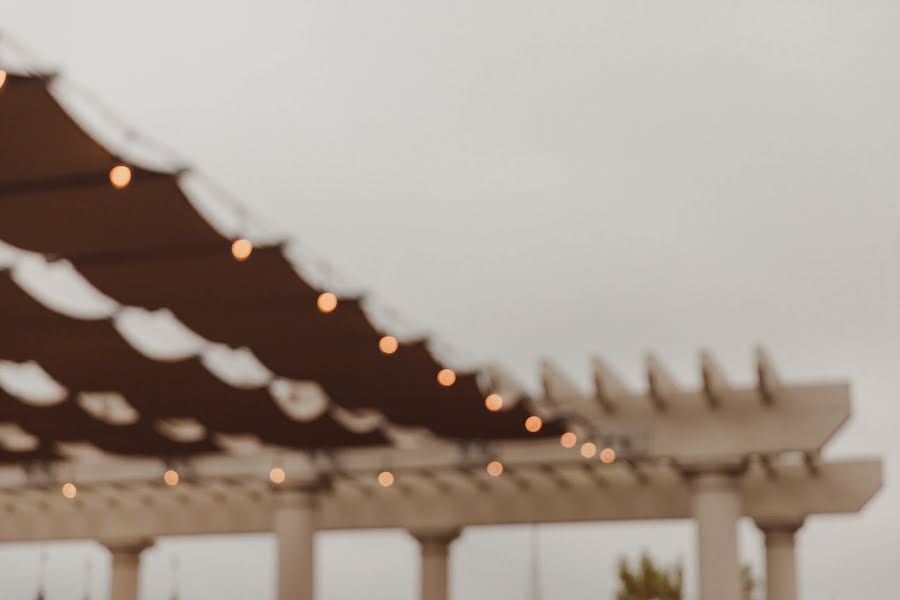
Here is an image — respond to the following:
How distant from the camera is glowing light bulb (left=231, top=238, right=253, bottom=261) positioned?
41.7 feet

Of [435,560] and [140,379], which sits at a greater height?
[140,379]

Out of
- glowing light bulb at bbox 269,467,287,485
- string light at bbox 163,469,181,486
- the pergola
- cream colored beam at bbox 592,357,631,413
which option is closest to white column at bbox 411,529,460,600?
the pergola

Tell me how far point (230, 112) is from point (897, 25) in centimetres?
4739

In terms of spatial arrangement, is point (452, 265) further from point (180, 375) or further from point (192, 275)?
point (192, 275)

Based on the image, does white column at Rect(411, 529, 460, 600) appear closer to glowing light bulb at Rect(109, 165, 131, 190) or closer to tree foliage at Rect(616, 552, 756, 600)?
glowing light bulb at Rect(109, 165, 131, 190)

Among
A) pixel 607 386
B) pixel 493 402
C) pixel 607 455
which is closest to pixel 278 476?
pixel 607 455

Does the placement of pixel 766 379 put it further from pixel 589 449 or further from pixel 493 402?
pixel 493 402

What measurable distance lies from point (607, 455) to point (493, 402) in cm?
403

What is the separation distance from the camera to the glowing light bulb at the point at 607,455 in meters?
20.9

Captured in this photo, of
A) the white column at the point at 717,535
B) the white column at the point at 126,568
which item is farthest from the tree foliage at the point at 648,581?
the white column at the point at 717,535

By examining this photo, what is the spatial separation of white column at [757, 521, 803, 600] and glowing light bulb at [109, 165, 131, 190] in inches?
567

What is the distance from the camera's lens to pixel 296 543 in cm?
2292

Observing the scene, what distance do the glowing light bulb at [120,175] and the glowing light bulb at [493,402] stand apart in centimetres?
676

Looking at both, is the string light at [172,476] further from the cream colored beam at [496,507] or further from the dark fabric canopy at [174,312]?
the dark fabric canopy at [174,312]
